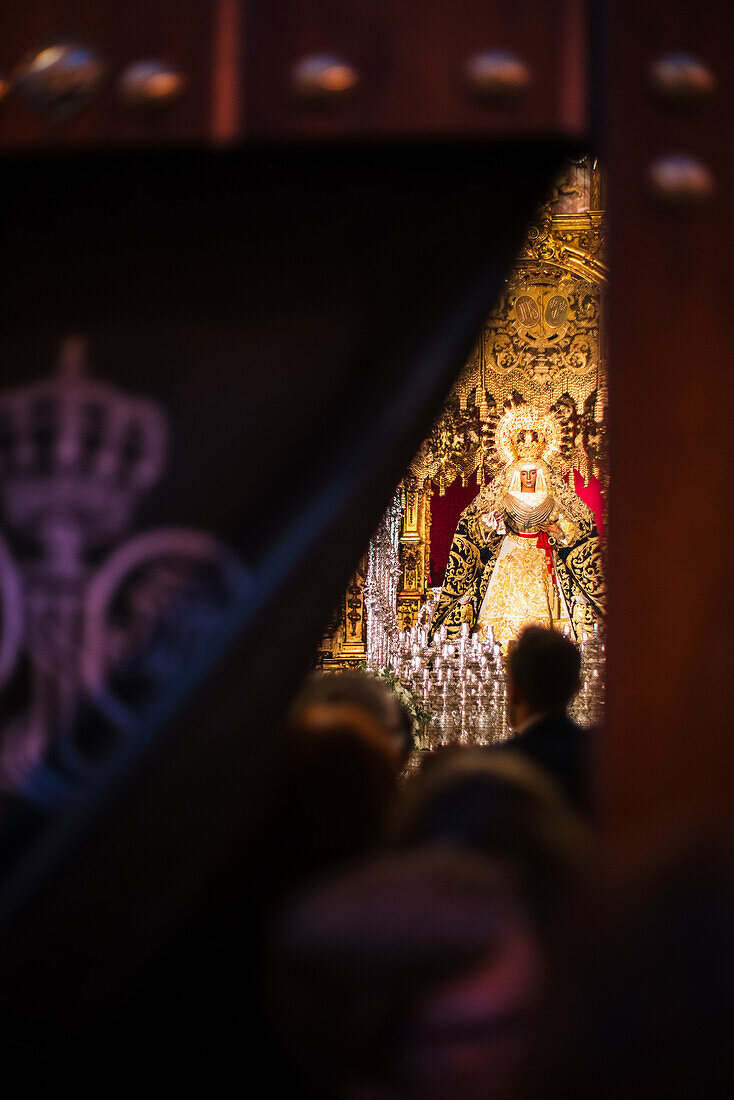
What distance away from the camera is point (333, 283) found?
1.86ft

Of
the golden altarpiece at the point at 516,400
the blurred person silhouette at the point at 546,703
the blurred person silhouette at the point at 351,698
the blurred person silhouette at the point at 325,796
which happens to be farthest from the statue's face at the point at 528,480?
the blurred person silhouette at the point at 325,796

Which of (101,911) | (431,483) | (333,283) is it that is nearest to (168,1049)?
(101,911)

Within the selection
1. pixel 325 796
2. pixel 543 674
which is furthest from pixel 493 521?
pixel 325 796

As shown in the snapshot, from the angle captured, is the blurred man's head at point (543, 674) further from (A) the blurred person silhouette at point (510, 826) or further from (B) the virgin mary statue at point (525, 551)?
(B) the virgin mary statue at point (525, 551)

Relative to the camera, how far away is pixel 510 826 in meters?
0.52

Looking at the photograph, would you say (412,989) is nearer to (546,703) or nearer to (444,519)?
(546,703)

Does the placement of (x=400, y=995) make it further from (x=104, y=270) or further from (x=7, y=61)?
(x=7, y=61)

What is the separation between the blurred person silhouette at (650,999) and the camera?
31 cm

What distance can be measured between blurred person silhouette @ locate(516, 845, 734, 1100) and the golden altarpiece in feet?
10.4

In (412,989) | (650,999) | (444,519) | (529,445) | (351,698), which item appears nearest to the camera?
(650,999)

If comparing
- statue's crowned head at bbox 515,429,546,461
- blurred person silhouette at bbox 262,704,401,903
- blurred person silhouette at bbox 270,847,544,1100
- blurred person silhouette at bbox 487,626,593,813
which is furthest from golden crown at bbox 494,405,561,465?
blurred person silhouette at bbox 270,847,544,1100

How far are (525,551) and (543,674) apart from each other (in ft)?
7.17

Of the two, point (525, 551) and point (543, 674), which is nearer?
point (543, 674)

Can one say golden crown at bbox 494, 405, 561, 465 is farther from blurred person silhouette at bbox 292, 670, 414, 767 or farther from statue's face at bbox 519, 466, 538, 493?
blurred person silhouette at bbox 292, 670, 414, 767
